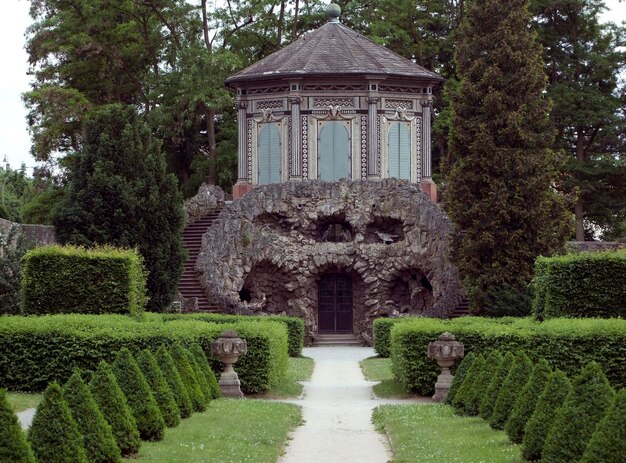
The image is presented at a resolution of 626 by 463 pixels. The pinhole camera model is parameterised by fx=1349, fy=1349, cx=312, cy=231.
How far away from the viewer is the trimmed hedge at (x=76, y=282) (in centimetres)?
3459

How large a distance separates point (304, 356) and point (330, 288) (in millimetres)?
9290

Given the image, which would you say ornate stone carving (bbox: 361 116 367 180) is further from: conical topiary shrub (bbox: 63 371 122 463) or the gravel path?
conical topiary shrub (bbox: 63 371 122 463)

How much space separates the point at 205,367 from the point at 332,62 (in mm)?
33161

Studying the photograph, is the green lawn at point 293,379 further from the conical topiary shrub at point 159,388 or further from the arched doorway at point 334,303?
the arched doorway at point 334,303

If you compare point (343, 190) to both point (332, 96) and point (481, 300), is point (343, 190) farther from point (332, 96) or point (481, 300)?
point (481, 300)

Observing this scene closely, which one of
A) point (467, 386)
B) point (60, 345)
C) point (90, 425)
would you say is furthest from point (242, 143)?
point (90, 425)

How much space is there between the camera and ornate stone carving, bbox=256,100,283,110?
5778 centimetres

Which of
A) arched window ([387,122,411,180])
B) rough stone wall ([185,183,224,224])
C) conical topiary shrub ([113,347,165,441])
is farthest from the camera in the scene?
arched window ([387,122,411,180])

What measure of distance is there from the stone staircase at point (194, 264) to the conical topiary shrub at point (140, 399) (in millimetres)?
27957

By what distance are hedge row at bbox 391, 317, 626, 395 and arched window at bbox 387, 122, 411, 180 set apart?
26.7 m

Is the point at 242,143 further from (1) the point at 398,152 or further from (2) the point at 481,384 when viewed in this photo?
(2) the point at 481,384

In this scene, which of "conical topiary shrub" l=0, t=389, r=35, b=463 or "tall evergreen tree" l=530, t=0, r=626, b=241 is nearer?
"conical topiary shrub" l=0, t=389, r=35, b=463

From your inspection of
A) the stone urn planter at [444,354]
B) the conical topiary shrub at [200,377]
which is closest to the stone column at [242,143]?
the stone urn planter at [444,354]

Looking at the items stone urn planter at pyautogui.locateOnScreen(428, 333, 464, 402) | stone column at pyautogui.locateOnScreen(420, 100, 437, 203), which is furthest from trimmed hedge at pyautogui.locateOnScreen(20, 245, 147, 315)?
stone column at pyautogui.locateOnScreen(420, 100, 437, 203)
